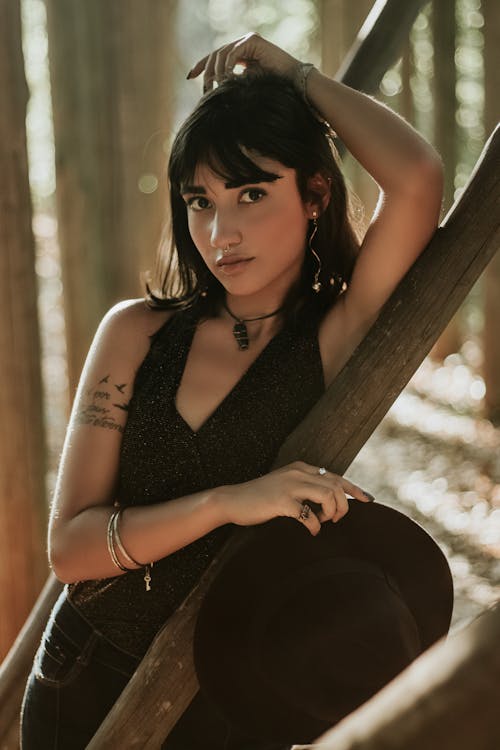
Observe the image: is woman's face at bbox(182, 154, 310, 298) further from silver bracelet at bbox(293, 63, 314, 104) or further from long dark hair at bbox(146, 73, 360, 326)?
silver bracelet at bbox(293, 63, 314, 104)

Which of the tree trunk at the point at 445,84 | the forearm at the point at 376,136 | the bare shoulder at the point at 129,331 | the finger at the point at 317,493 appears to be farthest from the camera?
the tree trunk at the point at 445,84

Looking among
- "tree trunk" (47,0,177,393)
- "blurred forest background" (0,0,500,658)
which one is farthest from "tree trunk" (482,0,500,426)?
"tree trunk" (47,0,177,393)

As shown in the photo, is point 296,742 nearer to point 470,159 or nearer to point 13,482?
point 13,482

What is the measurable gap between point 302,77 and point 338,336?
0.46 metres

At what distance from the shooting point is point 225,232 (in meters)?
1.55

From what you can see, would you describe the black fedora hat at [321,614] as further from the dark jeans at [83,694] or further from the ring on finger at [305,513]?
the dark jeans at [83,694]

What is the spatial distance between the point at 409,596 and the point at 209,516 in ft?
1.00

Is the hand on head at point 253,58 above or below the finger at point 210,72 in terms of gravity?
above

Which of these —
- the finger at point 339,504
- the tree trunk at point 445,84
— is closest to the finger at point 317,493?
the finger at point 339,504

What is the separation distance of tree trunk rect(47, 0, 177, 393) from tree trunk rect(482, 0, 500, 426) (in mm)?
4336

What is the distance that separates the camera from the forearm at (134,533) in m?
1.34

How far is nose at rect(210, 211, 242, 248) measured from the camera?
155 cm

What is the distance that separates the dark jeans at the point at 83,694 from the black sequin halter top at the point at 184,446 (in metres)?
0.04

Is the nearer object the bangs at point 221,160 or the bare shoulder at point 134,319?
the bangs at point 221,160
